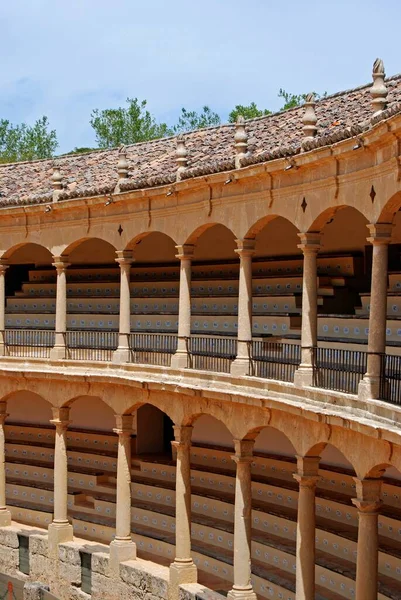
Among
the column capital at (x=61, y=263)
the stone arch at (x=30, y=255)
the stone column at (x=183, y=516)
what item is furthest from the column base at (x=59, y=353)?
the stone arch at (x=30, y=255)

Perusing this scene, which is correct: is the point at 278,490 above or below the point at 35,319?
below

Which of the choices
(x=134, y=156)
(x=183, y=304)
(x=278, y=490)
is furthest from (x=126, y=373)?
(x=134, y=156)

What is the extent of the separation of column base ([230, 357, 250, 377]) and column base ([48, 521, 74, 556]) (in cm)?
826

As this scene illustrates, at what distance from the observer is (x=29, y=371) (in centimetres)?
2995

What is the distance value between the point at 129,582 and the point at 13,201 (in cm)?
986

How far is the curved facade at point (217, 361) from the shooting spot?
19.8 metres

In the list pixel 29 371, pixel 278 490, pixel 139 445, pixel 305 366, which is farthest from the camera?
pixel 139 445

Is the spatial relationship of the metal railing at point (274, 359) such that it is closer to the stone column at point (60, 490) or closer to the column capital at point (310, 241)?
the column capital at point (310, 241)

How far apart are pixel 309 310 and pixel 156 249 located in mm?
12092

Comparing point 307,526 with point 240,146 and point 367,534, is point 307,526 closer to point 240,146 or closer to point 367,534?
point 367,534

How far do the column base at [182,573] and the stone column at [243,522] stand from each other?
2085 millimetres

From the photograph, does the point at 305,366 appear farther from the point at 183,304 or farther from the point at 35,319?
the point at 35,319

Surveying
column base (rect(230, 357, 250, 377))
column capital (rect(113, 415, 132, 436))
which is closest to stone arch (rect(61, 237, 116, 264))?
column capital (rect(113, 415, 132, 436))

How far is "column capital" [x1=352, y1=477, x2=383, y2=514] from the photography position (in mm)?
18891
